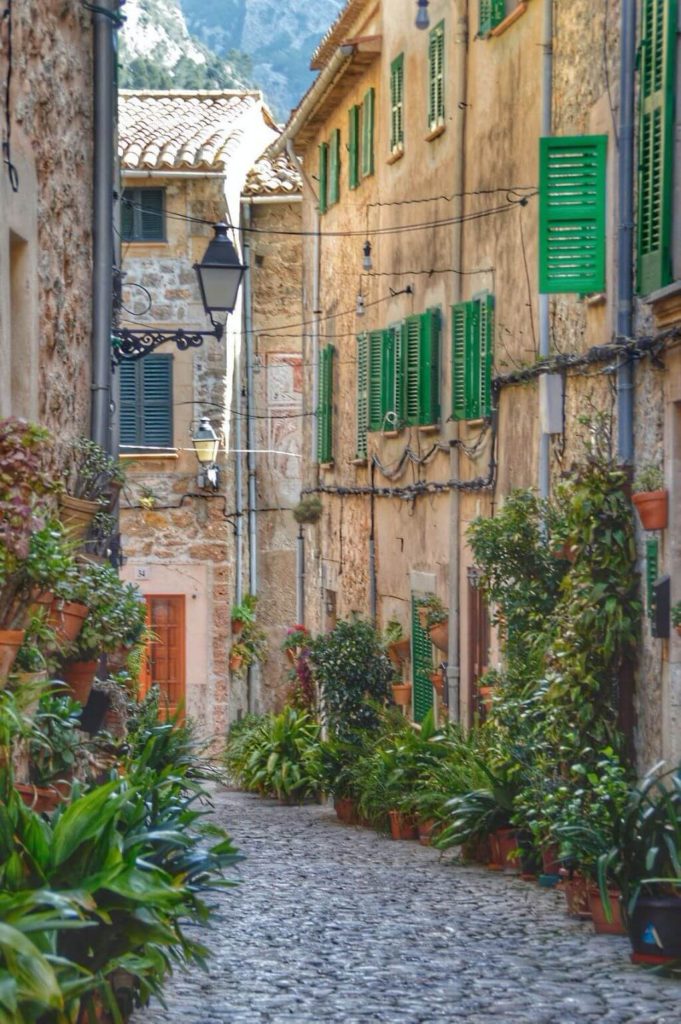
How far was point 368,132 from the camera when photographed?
820 inches

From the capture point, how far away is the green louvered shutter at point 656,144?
10602mm

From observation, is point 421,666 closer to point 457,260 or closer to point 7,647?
point 457,260

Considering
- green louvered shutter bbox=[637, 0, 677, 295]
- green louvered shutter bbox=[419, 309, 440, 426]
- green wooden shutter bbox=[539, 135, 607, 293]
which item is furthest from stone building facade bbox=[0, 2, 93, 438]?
green louvered shutter bbox=[419, 309, 440, 426]

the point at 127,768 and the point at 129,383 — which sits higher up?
the point at 129,383

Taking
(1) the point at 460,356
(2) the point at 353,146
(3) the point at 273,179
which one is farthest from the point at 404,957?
(3) the point at 273,179

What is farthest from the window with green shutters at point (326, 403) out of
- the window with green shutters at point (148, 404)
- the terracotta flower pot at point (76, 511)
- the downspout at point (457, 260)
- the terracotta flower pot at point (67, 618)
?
the terracotta flower pot at point (67, 618)

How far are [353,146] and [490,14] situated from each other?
20.5ft

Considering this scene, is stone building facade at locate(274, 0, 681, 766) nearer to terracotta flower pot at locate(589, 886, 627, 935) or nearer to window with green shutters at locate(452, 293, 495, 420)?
window with green shutters at locate(452, 293, 495, 420)

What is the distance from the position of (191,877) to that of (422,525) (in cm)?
1094

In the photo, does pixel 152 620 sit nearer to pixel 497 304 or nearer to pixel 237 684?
pixel 237 684

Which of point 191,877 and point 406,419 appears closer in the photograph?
point 191,877

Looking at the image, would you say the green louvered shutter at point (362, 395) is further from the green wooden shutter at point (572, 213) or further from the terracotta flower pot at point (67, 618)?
the terracotta flower pot at point (67, 618)

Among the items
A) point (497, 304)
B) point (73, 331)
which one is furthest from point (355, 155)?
point (73, 331)

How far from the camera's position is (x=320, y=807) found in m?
18.8
